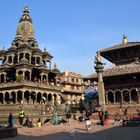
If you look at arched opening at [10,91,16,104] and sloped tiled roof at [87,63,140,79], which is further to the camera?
arched opening at [10,91,16,104]

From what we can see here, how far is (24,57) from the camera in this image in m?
55.5

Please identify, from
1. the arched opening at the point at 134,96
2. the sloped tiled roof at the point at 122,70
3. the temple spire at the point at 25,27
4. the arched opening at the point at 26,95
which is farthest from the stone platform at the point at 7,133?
the temple spire at the point at 25,27

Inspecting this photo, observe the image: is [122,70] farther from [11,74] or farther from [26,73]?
[11,74]

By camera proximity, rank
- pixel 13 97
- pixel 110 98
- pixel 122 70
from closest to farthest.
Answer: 1. pixel 122 70
2. pixel 110 98
3. pixel 13 97

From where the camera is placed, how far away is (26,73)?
186ft

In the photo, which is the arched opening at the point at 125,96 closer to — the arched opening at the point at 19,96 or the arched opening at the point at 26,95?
the arched opening at the point at 26,95

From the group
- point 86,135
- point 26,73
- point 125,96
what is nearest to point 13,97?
point 26,73

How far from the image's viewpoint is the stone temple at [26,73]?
173 feet

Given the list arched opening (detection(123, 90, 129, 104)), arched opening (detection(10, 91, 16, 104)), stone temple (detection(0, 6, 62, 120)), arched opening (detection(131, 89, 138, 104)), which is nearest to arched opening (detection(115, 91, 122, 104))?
arched opening (detection(123, 90, 129, 104))

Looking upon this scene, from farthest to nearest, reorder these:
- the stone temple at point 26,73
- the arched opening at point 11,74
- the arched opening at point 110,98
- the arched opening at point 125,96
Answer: the arched opening at point 11,74, the stone temple at point 26,73, the arched opening at point 110,98, the arched opening at point 125,96

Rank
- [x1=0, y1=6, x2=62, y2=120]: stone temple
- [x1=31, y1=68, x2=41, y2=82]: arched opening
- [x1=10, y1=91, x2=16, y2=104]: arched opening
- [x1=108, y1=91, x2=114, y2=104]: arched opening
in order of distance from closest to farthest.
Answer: [x1=108, y1=91, x2=114, y2=104]: arched opening
[x1=0, y1=6, x2=62, y2=120]: stone temple
[x1=10, y1=91, x2=16, y2=104]: arched opening
[x1=31, y1=68, x2=41, y2=82]: arched opening

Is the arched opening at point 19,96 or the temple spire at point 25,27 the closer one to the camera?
the arched opening at point 19,96

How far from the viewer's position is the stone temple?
173 ft

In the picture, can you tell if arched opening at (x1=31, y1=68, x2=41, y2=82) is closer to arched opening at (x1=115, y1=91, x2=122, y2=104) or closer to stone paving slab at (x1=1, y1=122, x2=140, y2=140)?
arched opening at (x1=115, y1=91, x2=122, y2=104)
